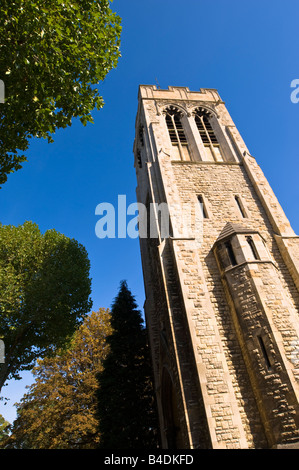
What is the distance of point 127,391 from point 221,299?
309 inches

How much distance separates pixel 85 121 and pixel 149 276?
11167 mm

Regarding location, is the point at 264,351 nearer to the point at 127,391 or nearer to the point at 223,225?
the point at 223,225

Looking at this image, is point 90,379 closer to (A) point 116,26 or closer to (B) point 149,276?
(B) point 149,276

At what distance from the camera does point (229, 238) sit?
435 inches

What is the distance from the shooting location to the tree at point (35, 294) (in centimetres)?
1237

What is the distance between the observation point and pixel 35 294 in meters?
12.8

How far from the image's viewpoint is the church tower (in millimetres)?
7867

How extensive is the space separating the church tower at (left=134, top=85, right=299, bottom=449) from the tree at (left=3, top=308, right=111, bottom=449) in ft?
18.4

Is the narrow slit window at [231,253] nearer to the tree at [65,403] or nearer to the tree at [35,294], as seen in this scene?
the tree at [35,294]

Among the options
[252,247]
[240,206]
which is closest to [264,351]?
[252,247]

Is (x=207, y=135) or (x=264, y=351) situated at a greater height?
(x=207, y=135)

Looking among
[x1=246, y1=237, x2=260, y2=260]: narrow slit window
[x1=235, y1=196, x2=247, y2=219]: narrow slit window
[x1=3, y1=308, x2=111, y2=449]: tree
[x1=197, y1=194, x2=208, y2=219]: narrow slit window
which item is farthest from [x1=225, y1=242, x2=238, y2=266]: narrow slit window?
[x1=3, y1=308, x2=111, y2=449]: tree

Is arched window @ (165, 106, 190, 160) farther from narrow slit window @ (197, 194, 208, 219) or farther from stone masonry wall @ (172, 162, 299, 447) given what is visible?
narrow slit window @ (197, 194, 208, 219)
